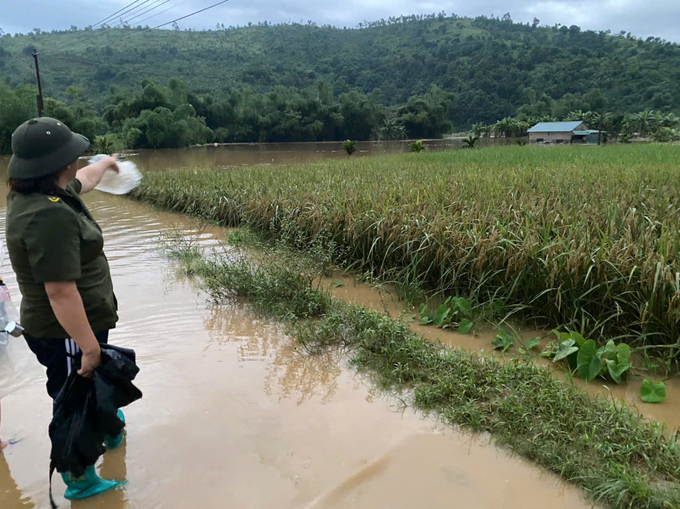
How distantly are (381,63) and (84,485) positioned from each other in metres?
102

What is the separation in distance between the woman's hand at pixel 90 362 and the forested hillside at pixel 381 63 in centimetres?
5909

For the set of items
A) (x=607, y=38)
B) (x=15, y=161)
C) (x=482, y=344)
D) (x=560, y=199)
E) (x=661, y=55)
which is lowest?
(x=482, y=344)

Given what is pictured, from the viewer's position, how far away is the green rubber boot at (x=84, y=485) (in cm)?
180

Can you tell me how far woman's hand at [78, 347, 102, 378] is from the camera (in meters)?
1.63

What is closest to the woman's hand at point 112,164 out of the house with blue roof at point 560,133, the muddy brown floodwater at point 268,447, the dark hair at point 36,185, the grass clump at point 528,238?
the dark hair at point 36,185

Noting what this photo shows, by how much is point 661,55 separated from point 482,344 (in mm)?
87865

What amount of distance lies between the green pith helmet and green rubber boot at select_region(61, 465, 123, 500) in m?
1.15

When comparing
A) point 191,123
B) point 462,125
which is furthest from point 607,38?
point 191,123

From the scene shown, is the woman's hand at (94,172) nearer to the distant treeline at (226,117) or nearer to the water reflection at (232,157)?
the water reflection at (232,157)

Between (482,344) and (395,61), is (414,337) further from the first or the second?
(395,61)

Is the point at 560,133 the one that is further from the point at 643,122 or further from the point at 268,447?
the point at 268,447

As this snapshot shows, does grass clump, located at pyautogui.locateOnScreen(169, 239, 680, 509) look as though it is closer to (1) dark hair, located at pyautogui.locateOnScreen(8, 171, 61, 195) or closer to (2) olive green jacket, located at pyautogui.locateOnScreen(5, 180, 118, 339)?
(2) olive green jacket, located at pyautogui.locateOnScreen(5, 180, 118, 339)

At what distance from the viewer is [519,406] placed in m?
2.22

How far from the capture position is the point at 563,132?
42.7 metres
